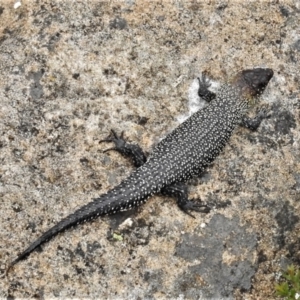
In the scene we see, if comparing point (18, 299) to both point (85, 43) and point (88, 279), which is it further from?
point (85, 43)

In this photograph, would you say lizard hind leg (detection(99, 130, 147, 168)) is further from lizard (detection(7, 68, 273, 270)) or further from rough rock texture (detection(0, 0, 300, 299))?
rough rock texture (detection(0, 0, 300, 299))

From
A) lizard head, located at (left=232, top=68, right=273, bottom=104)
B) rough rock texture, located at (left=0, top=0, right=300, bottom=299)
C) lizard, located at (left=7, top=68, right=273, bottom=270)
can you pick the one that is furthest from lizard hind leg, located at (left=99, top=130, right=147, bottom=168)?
lizard head, located at (left=232, top=68, right=273, bottom=104)

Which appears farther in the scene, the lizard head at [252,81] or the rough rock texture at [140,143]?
the lizard head at [252,81]

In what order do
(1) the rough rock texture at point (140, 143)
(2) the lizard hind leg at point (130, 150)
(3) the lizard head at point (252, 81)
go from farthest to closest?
1. (3) the lizard head at point (252, 81)
2. (2) the lizard hind leg at point (130, 150)
3. (1) the rough rock texture at point (140, 143)

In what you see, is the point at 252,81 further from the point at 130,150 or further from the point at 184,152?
the point at 130,150

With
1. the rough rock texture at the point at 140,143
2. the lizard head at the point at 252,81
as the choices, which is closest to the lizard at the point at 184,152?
the lizard head at the point at 252,81

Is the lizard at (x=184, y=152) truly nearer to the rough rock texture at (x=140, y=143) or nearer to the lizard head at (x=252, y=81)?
the lizard head at (x=252, y=81)
